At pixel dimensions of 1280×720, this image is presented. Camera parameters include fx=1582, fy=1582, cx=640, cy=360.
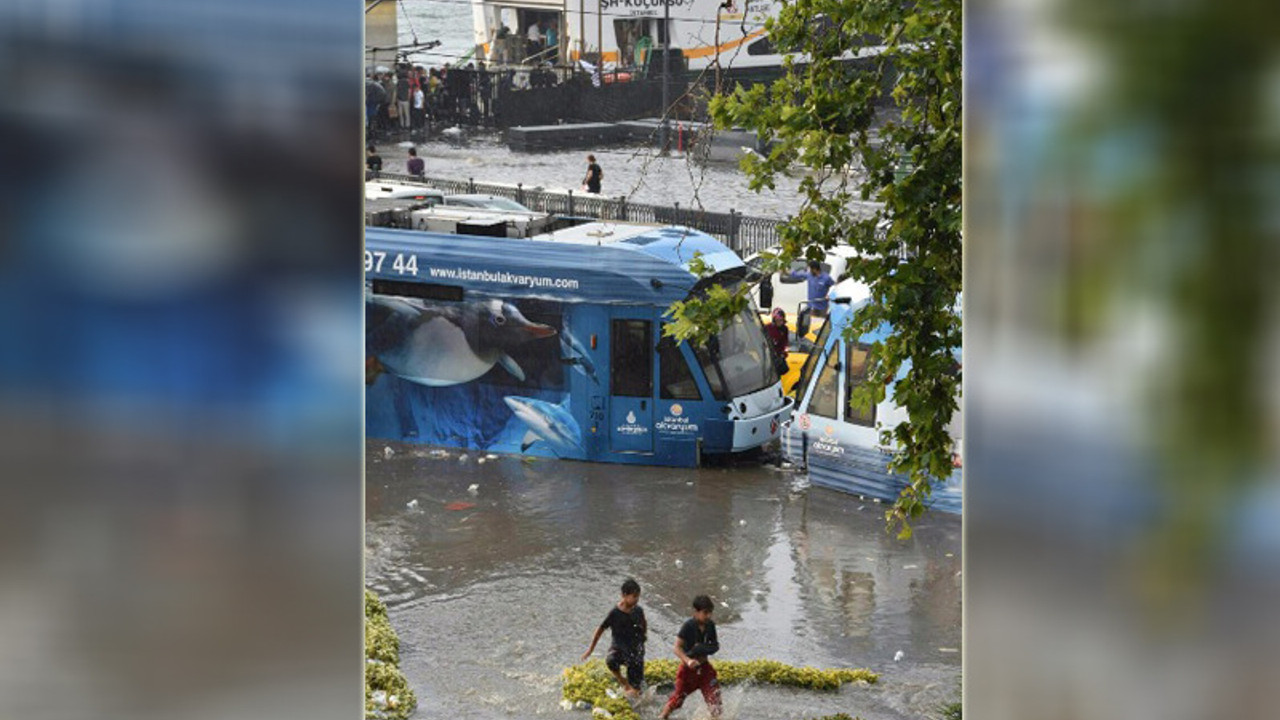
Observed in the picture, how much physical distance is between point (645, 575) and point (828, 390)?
2880mm

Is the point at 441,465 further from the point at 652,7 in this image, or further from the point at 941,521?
the point at 652,7

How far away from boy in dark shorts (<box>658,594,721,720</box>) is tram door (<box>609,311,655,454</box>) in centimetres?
565

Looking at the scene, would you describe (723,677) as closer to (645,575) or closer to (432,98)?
(645,575)

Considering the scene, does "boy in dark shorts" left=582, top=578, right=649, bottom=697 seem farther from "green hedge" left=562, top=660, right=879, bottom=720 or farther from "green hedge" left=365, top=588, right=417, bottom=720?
"green hedge" left=365, top=588, right=417, bottom=720

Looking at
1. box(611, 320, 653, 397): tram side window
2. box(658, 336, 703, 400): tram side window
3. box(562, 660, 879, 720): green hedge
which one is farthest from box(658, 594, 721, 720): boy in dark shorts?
box(611, 320, 653, 397): tram side window

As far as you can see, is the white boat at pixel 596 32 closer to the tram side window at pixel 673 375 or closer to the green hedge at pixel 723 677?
the tram side window at pixel 673 375

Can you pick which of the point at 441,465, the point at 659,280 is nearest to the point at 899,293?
the point at 659,280

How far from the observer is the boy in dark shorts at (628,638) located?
9477mm

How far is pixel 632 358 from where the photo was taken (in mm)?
14789

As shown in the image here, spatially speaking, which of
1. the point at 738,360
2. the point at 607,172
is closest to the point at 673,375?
the point at 738,360

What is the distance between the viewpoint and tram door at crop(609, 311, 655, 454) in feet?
48.3

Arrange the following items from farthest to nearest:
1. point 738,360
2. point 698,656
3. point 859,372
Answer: point 738,360, point 859,372, point 698,656
